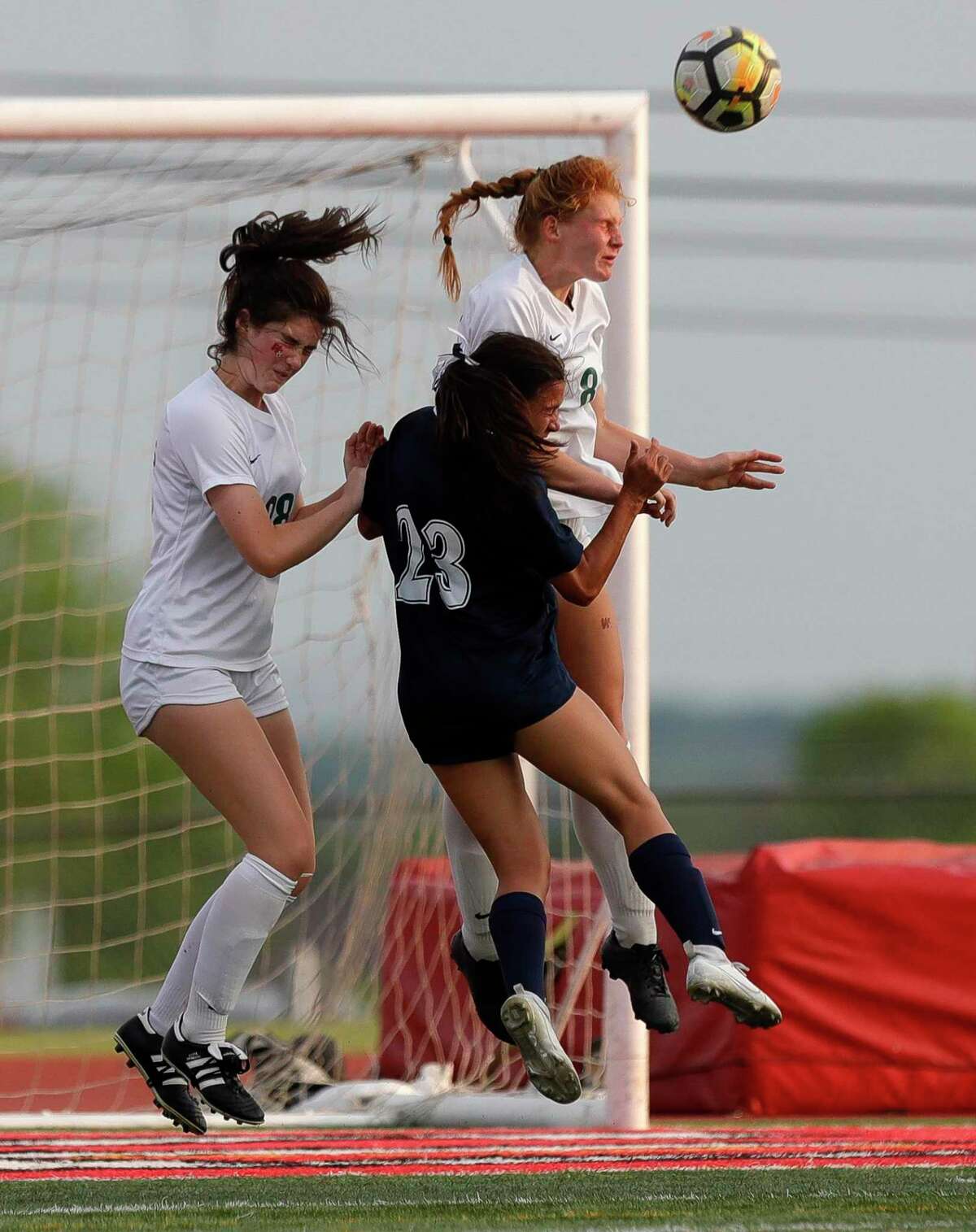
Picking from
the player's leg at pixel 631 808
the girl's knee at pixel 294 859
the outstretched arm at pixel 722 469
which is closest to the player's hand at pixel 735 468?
the outstretched arm at pixel 722 469

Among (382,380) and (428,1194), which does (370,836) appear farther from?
(428,1194)

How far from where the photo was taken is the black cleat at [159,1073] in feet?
14.4

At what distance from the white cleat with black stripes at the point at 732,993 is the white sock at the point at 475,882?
0.74 m

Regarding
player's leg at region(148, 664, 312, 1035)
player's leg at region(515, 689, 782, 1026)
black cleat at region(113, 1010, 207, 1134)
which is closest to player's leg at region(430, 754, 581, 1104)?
player's leg at region(515, 689, 782, 1026)

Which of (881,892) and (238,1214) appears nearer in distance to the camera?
(238,1214)

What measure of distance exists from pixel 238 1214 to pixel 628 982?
4.07 ft

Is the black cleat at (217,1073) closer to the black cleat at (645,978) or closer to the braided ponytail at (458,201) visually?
the black cleat at (645,978)

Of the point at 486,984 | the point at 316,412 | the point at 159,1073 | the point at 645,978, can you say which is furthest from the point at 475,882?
the point at 316,412

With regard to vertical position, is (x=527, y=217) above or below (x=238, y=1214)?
above

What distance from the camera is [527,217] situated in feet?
15.1

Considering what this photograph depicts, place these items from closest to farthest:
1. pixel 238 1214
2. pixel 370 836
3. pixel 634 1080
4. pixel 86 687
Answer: pixel 238 1214, pixel 634 1080, pixel 370 836, pixel 86 687

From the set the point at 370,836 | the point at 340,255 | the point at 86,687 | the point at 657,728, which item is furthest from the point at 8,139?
the point at 657,728

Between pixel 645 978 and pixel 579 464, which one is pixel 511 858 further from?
pixel 579 464

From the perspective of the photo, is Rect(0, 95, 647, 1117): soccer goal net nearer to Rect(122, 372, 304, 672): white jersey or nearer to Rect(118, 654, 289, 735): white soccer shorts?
Rect(122, 372, 304, 672): white jersey
